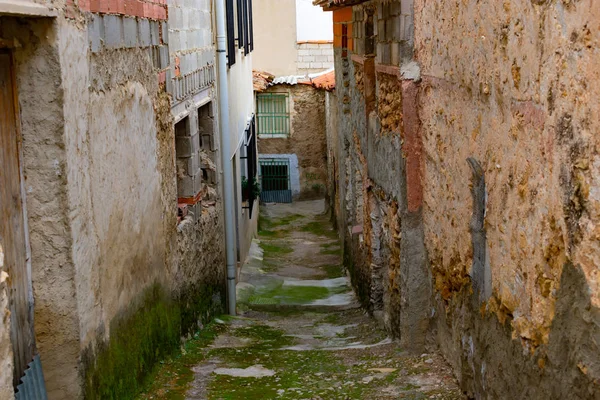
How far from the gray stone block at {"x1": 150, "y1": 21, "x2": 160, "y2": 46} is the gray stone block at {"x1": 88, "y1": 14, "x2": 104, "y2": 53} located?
5.25 feet

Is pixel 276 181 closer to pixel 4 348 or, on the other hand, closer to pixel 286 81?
pixel 286 81

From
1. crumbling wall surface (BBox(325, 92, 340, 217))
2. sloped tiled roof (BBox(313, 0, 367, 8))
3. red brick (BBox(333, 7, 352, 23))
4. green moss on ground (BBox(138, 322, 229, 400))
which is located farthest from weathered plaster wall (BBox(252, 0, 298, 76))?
green moss on ground (BBox(138, 322, 229, 400))

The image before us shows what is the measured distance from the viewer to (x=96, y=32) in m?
5.06

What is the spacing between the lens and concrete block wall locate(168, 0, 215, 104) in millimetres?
7836

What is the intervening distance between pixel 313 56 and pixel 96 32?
17624mm

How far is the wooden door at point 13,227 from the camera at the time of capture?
405cm

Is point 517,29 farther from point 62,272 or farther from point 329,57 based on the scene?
point 329,57

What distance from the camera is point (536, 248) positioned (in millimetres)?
3701

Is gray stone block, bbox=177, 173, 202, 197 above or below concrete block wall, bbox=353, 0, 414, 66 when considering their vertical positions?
below

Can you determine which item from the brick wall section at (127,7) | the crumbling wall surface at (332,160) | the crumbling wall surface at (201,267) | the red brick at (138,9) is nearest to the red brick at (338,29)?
the crumbling wall surface at (201,267)

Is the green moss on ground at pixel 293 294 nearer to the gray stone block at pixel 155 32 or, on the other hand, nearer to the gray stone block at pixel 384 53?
the gray stone block at pixel 384 53

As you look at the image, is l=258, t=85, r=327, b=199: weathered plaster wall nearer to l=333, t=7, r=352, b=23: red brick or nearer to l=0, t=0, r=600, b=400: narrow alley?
l=333, t=7, r=352, b=23: red brick

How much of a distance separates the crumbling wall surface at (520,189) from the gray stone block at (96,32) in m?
2.21

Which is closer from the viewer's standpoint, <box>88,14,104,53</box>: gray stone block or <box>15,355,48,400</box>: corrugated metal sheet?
<box>15,355,48,400</box>: corrugated metal sheet
